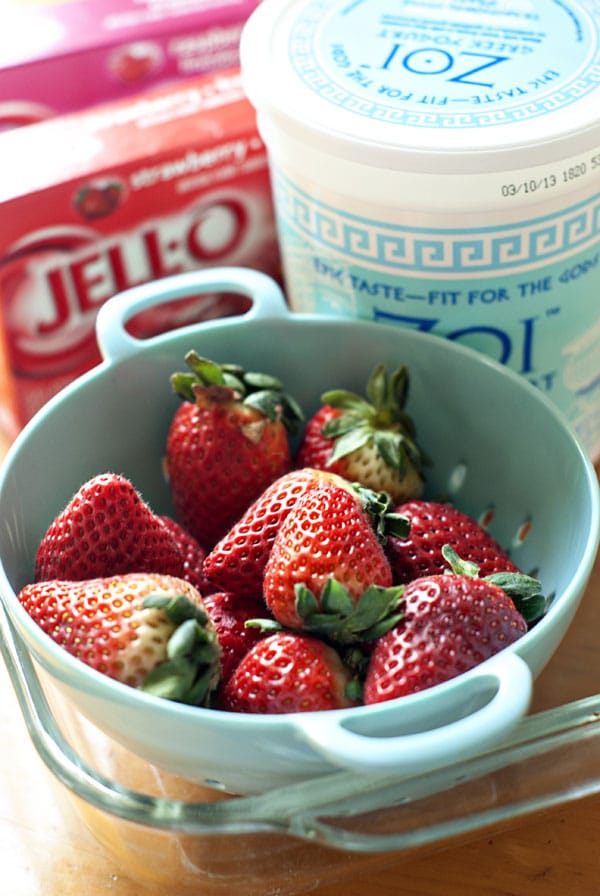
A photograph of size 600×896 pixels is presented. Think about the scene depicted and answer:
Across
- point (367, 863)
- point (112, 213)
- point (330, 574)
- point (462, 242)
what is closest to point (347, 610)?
point (330, 574)

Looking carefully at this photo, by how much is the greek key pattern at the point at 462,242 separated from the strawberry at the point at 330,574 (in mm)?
181

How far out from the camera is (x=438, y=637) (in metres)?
0.56

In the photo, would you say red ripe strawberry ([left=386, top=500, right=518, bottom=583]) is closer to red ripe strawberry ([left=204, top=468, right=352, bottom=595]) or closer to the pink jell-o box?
red ripe strawberry ([left=204, top=468, right=352, bottom=595])

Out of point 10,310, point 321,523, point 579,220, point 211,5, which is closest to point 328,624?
point 321,523

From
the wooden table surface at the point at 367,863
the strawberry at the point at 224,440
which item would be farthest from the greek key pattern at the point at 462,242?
the wooden table surface at the point at 367,863

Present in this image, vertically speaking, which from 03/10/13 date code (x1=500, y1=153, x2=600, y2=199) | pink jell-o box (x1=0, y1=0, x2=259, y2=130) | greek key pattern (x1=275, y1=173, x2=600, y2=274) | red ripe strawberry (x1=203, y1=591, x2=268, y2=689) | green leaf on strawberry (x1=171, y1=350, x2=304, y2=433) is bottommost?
red ripe strawberry (x1=203, y1=591, x2=268, y2=689)

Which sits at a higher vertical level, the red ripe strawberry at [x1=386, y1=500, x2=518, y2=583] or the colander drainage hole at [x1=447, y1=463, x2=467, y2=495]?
the red ripe strawberry at [x1=386, y1=500, x2=518, y2=583]

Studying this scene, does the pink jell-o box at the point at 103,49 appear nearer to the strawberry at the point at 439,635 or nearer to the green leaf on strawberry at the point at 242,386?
the green leaf on strawberry at the point at 242,386

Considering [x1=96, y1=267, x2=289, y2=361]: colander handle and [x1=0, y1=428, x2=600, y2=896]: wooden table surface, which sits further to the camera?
[x1=96, y1=267, x2=289, y2=361]: colander handle

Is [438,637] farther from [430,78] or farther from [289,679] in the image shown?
[430,78]

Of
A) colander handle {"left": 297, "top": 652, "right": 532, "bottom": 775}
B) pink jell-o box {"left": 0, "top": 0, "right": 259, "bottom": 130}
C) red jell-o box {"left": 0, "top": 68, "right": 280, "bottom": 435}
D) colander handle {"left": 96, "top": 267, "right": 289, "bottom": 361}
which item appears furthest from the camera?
pink jell-o box {"left": 0, "top": 0, "right": 259, "bottom": 130}

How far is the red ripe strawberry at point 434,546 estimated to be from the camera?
65cm

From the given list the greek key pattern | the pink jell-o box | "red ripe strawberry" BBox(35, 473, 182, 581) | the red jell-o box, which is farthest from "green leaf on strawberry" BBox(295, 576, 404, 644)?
the pink jell-o box

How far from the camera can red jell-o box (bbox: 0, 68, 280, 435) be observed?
868 mm
